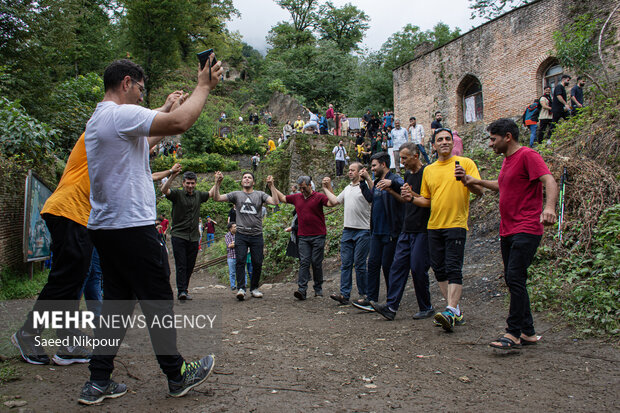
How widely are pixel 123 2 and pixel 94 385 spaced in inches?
1625

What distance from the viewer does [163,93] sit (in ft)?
126

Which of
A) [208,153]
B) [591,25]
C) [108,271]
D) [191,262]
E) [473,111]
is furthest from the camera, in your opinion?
[208,153]

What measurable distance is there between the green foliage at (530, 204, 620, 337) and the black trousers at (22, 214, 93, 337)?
453 centimetres

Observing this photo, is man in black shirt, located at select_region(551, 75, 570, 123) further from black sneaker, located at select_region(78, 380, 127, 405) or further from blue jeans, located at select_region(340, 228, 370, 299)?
black sneaker, located at select_region(78, 380, 127, 405)

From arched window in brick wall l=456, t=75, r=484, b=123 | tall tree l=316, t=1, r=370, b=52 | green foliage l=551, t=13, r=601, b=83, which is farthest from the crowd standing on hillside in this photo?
tall tree l=316, t=1, r=370, b=52

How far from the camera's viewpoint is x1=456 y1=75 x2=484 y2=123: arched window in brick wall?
19.2m

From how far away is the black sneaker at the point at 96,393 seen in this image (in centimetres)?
269

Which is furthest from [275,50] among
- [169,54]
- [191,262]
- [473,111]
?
[191,262]

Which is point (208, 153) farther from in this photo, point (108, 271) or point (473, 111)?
point (108, 271)

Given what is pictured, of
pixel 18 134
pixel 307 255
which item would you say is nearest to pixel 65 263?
pixel 307 255

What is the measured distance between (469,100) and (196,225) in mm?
16156

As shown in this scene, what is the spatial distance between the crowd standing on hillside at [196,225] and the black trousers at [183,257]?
2 centimetres

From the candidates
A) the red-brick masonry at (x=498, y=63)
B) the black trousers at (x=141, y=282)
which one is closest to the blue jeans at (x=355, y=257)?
the black trousers at (x=141, y=282)

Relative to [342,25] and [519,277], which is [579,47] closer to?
[519,277]
